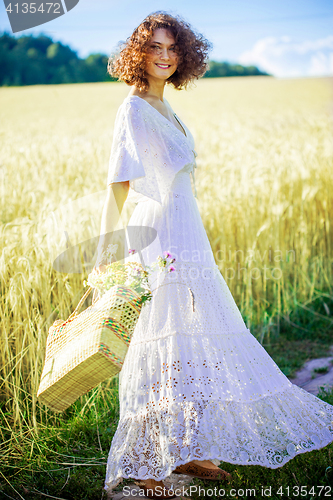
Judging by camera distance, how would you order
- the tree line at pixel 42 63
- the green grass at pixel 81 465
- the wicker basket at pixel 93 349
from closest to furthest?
the wicker basket at pixel 93 349 < the green grass at pixel 81 465 < the tree line at pixel 42 63

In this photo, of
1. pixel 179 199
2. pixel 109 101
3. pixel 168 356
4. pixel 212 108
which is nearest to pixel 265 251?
pixel 179 199

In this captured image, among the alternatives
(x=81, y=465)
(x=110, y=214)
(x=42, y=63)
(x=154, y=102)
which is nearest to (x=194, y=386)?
(x=110, y=214)

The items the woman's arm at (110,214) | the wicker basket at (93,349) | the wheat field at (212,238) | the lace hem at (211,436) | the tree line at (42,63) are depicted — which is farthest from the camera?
the tree line at (42,63)

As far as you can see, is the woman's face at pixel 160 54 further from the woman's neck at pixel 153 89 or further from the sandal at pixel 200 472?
the sandal at pixel 200 472

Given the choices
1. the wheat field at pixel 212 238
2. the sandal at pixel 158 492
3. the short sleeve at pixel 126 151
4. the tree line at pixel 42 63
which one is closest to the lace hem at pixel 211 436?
the sandal at pixel 158 492

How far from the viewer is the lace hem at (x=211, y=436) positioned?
1.30 m

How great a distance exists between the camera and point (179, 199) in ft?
5.14

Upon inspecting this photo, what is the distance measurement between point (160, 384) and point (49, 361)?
384mm

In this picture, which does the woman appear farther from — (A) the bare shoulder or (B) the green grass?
(B) the green grass

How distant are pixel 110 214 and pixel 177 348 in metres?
0.53

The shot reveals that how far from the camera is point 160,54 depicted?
1.59 metres

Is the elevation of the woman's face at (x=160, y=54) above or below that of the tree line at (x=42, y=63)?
below

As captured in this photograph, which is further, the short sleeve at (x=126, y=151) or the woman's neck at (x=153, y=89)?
the woman's neck at (x=153, y=89)

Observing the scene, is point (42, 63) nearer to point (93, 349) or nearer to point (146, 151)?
point (146, 151)
